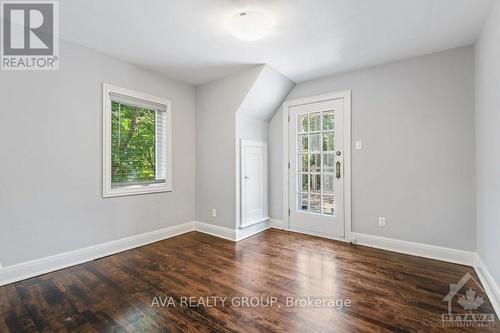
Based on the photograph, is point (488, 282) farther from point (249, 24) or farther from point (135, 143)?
point (135, 143)

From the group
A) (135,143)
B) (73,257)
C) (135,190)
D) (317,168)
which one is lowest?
(73,257)

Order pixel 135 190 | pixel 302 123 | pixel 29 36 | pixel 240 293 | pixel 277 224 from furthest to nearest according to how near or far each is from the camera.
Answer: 1. pixel 277 224
2. pixel 302 123
3. pixel 135 190
4. pixel 29 36
5. pixel 240 293

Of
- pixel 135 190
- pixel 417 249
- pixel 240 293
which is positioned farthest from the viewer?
pixel 135 190

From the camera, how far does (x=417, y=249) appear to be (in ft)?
9.42

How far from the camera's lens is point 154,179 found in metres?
3.54

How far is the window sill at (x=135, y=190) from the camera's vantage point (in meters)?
2.93

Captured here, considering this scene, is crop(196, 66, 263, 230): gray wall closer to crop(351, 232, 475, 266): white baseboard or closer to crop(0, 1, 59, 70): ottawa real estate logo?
crop(351, 232, 475, 266): white baseboard

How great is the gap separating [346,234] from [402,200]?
868 millimetres

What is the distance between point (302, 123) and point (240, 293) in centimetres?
270

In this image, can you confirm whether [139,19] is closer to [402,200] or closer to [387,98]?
[387,98]

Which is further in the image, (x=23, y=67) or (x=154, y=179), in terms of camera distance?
(x=154, y=179)

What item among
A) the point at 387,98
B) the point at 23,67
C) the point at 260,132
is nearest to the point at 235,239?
the point at 260,132

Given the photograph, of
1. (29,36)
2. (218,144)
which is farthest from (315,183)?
(29,36)

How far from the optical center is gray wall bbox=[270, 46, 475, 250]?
2646mm
